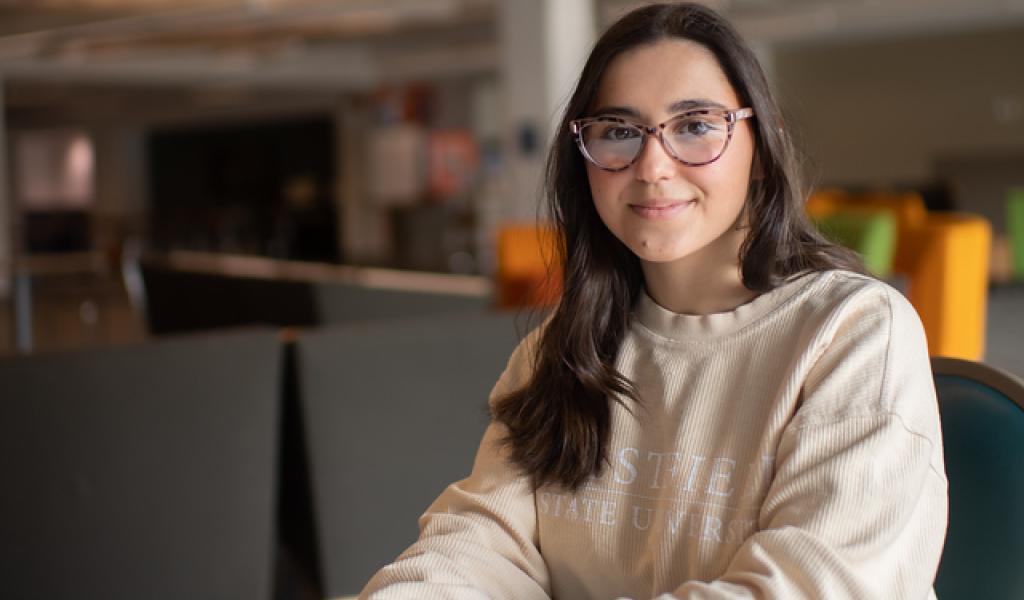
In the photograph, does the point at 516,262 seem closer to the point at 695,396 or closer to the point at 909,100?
the point at 695,396

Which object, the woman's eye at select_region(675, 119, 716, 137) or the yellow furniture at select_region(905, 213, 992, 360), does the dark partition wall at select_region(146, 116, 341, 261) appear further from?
the woman's eye at select_region(675, 119, 716, 137)

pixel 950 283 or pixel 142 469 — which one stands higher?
pixel 950 283

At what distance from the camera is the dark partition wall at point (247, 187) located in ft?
77.4

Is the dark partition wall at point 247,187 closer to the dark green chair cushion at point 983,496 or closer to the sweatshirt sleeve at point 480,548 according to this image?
the sweatshirt sleeve at point 480,548

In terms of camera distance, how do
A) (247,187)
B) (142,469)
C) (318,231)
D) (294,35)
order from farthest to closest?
(247,187) → (318,231) → (294,35) → (142,469)

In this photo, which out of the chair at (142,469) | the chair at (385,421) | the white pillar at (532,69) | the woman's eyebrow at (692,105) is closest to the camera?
the woman's eyebrow at (692,105)

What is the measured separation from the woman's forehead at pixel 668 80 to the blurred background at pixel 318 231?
0.10 meters

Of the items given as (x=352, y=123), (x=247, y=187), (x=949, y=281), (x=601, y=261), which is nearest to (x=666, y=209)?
(x=601, y=261)

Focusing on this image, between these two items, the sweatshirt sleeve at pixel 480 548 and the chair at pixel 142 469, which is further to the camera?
the chair at pixel 142 469

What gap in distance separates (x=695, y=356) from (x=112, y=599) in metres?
2.04

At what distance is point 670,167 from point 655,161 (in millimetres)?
19

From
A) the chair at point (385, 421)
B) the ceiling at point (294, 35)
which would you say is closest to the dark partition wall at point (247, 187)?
the ceiling at point (294, 35)

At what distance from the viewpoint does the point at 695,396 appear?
1206mm

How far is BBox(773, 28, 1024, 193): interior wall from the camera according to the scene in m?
14.4
